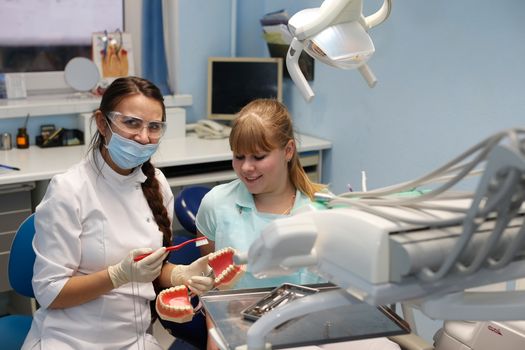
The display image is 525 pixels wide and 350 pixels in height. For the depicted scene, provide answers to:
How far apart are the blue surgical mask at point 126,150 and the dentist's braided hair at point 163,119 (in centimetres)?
6

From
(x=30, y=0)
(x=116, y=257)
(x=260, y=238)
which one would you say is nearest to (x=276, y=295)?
(x=260, y=238)

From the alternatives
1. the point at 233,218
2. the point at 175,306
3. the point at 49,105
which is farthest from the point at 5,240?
the point at 175,306

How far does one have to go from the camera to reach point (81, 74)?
3.60m

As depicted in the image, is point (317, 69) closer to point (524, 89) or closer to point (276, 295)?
point (524, 89)

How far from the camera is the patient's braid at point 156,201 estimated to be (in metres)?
2.04

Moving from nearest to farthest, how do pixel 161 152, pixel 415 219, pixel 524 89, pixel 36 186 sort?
pixel 415 219 → pixel 524 89 → pixel 36 186 → pixel 161 152

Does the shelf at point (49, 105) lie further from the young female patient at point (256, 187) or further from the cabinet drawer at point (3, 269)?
the young female patient at point (256, 187)

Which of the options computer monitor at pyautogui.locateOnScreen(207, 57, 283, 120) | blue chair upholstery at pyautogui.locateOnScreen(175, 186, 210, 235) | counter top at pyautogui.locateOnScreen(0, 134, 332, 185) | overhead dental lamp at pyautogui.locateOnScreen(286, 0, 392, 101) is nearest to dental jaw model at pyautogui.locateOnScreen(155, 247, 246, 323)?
overhead dental lamp at pyautogui.locateOnScreen(286, 0, 392, 101)

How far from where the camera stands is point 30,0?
3.55 meters

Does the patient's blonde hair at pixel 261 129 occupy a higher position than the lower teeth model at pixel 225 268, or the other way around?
→ the patient's blonde hair at pixel 261 129

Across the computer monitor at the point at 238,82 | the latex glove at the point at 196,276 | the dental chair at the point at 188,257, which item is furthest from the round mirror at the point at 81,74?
the latex glove at the point at 196,276

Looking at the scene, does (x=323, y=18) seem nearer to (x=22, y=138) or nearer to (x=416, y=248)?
(x=416, y=248)

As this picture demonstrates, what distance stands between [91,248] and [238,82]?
2058 millimetres

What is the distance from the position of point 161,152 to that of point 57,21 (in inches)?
37.3
